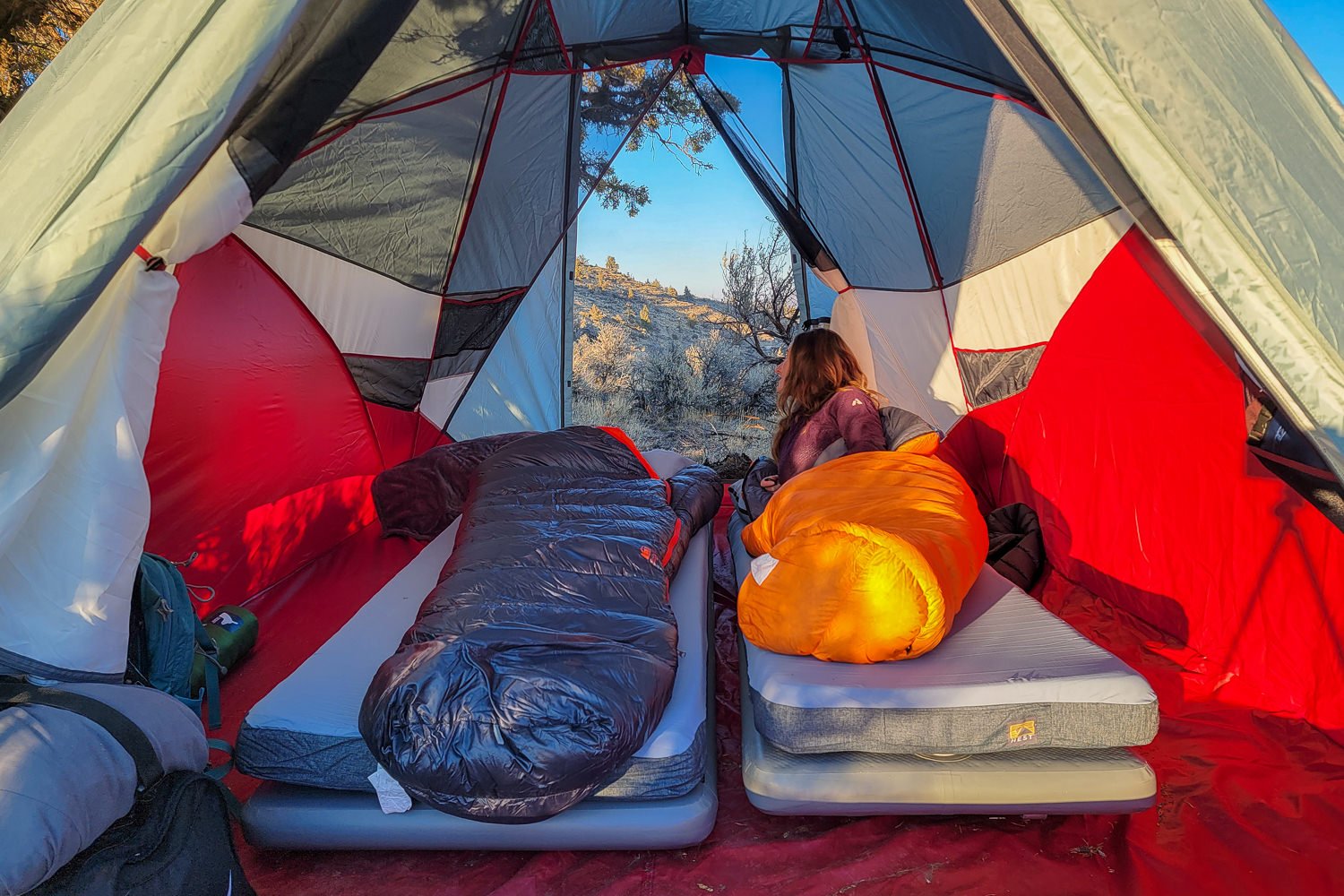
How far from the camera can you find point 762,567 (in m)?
2.02

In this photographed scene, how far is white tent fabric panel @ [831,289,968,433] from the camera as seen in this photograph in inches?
150

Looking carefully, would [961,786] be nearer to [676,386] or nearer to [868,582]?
[868,582]

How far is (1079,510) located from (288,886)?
2.56 meters

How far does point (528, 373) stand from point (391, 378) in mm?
934

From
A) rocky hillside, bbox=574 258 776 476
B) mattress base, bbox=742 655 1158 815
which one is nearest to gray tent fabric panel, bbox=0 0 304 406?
mattress base, bbox=742 655 1158 815

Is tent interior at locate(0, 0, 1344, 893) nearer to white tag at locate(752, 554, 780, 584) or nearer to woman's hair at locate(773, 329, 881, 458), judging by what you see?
white tag at locate(752, 554, 780, 584)

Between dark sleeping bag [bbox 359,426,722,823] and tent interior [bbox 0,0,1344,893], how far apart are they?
290mm

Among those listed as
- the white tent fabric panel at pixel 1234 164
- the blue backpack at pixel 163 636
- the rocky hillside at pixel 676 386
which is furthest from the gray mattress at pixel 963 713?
the rocky hillside at pixel 676 386

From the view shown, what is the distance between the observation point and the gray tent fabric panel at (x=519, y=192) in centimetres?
349

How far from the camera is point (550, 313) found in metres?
4.43

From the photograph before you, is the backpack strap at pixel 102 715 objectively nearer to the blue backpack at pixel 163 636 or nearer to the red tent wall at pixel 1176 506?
the blue backpack at pixel 163 636

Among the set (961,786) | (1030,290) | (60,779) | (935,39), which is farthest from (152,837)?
(1030,290)

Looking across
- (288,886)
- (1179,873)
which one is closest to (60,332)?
(288,886)

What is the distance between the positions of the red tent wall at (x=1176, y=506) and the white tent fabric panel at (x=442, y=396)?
2563 mm
